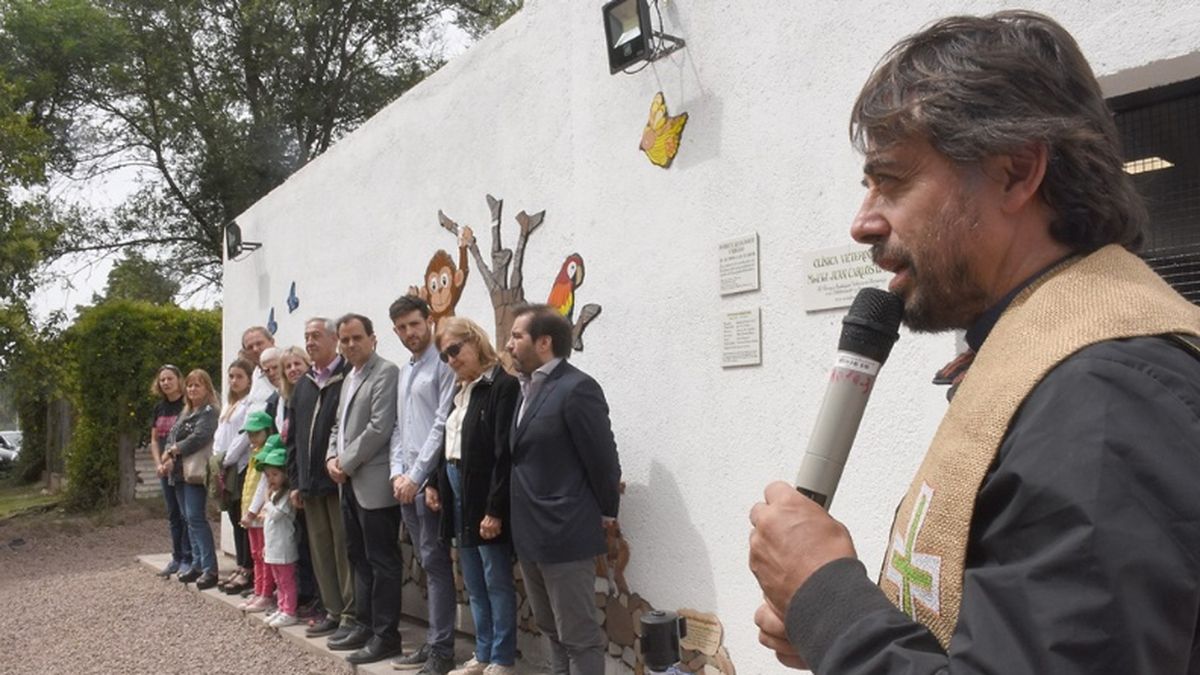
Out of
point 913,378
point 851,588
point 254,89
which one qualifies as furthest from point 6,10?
point 851,588

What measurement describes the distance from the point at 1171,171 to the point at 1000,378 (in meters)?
2.47

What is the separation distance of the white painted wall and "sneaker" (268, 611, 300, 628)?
2.61 metres

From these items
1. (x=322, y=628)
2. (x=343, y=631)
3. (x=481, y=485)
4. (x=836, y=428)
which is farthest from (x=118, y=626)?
(x=836, y=428)

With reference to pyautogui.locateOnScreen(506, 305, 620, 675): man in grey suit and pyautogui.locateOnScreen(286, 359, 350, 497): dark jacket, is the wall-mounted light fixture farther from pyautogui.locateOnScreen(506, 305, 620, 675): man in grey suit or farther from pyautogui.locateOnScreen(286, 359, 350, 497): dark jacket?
pyautogui.locateOnScreen(286, 359, 350, 497): dark jacket

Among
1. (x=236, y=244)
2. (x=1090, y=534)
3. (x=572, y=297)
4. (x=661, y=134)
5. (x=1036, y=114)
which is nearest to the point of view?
(x=1090, y=534)

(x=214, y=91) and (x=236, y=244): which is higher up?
(x=214, y=91)

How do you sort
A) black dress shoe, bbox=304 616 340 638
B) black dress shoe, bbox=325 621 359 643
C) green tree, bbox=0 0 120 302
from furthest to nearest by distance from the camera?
green tree, bbox=0 0 120 302, black dress shoe, bbox=304 616 340 638, black dress shoe, bbox=325 621 359 643

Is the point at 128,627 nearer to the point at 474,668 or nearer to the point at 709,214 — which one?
the point at 474,668

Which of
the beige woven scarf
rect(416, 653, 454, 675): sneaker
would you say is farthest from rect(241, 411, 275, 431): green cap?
the beige woven scarf

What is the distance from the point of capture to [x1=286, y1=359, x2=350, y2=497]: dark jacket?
6418 mm

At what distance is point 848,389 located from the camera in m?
1.31

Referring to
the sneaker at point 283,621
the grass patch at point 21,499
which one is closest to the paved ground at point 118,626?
the sneaker at point 283,621

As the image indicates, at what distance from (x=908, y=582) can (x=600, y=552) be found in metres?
3.47

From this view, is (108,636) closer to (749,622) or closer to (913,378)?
(749,622)
